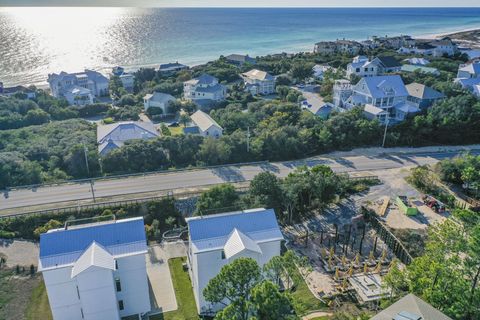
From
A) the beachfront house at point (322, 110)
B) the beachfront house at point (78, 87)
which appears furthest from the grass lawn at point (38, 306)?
the beachfront house at point (78, 87)

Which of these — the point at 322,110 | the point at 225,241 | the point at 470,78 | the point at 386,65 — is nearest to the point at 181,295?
the point at 225,241

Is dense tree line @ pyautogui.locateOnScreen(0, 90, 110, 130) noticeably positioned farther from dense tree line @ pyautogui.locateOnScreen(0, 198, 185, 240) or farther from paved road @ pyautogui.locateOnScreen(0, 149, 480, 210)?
dense tree line @ pyautogui.locateOnScreen(0, 198, 185, 240)

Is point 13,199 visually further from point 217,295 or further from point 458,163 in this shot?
point 458,163

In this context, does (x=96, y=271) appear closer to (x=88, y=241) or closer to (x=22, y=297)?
(x=88, y=241)

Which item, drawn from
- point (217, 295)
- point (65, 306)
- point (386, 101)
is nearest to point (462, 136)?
point (386, 101)

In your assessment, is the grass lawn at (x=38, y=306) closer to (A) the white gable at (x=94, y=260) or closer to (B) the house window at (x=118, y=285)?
(B) the house window at (x=118, y=285)

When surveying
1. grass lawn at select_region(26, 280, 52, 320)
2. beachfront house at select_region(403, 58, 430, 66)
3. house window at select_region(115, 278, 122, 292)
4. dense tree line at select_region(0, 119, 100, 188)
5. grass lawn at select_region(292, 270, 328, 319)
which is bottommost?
grass lawn at select_region(26, 280, 52, 320)

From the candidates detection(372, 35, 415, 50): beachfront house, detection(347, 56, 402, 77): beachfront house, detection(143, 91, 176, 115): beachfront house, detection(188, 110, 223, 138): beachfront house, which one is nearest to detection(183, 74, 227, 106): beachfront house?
detection(143, 91, 176, 115): beachfront house
